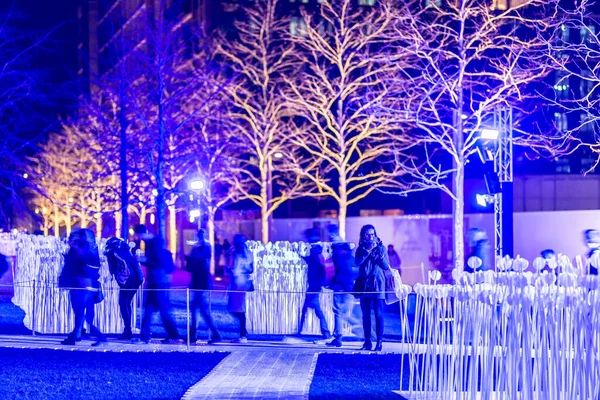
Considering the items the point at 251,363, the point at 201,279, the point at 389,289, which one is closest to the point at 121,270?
the point at 201,279

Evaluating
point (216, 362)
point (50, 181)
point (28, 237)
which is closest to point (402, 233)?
point (28, 237)

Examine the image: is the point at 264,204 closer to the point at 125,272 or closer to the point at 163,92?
the point at 163,92

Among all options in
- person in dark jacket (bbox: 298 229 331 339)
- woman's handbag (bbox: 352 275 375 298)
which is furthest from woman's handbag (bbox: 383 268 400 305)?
person in dark jacket (bbox: 298 229 331 339)

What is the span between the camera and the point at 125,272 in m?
13.6

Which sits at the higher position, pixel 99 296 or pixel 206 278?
pixel 206 278

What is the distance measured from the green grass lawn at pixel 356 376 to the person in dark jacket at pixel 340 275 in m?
1.11

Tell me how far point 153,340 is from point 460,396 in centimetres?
703

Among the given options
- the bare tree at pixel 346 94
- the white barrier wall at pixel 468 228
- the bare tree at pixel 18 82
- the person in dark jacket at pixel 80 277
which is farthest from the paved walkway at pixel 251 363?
the white barrier wall at pixel 468 228

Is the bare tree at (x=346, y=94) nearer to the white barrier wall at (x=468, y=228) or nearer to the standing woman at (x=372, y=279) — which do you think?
the white barrier wall at (x=468, y=228)

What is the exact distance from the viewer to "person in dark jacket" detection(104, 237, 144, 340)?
13430 mm

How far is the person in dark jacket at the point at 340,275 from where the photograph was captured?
13.4 metres

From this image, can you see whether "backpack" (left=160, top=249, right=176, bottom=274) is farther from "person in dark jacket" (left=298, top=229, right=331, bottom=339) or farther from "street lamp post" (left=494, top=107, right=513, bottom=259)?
"street lamp post" (left=494, top=107, right=513, bottom=259)

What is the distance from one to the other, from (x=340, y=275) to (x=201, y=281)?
2.00 meters

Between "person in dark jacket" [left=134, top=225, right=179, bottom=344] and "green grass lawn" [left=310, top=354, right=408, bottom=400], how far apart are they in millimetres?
2395
